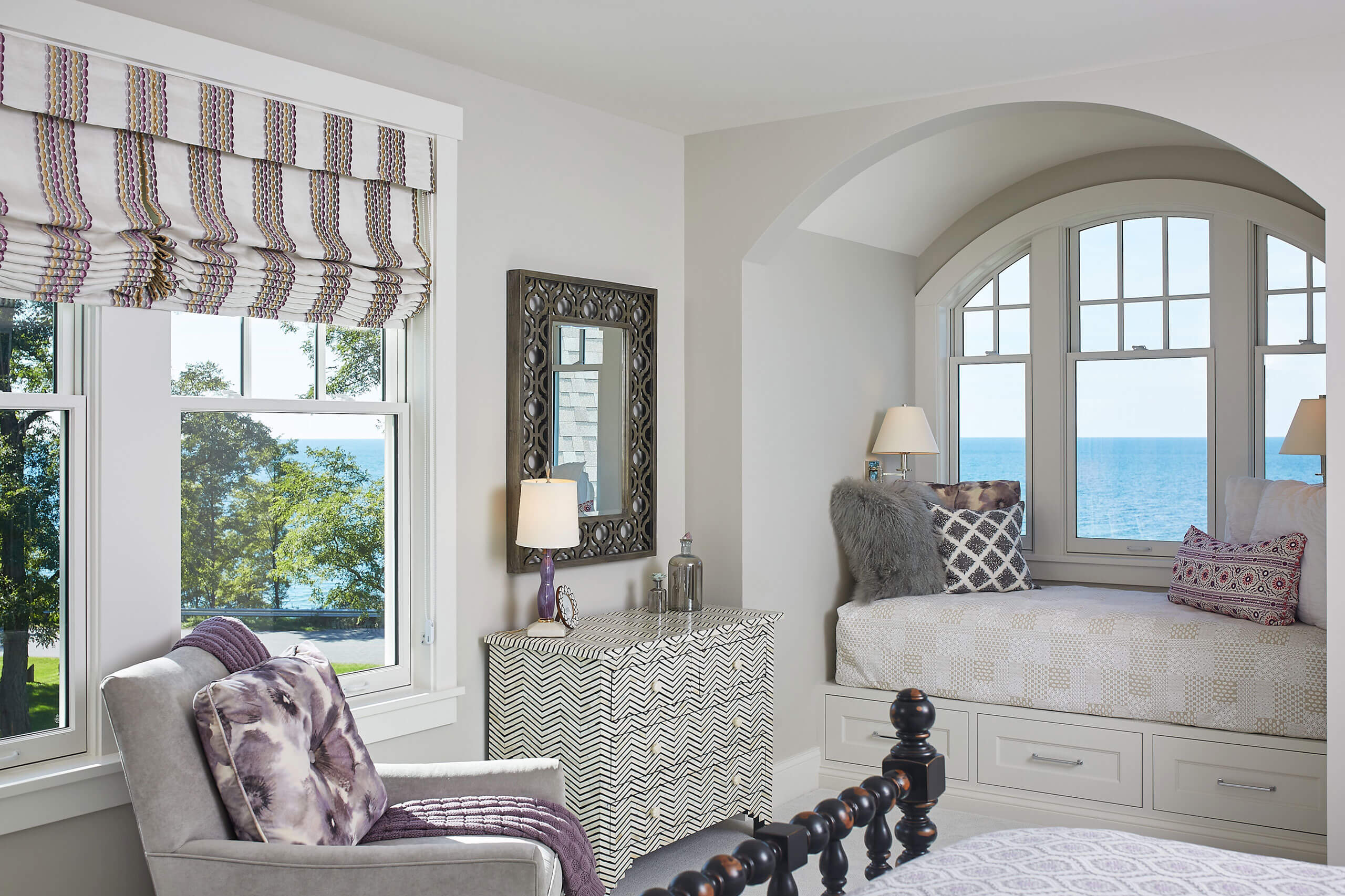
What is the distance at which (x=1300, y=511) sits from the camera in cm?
382

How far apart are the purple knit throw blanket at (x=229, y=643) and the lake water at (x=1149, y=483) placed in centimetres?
364

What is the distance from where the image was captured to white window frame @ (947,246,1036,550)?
5.07 meters

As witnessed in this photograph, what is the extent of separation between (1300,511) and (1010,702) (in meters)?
1.21

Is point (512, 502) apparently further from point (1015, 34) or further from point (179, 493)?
point (1015, 34)

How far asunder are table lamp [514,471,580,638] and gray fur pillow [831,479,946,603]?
1.45 meters

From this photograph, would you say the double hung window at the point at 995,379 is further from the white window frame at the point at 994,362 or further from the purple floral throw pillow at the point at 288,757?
the purple floral throw pillow at the point at 288,757

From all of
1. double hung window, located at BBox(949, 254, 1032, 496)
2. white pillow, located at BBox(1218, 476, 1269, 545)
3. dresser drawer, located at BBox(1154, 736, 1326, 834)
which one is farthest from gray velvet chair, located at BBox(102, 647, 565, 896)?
double hung window, located at BBox(949, 254, 1032, 496)

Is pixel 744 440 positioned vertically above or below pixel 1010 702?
above

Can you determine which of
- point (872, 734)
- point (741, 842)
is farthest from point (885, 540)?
point (741, 842)

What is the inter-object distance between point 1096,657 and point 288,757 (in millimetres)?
2745

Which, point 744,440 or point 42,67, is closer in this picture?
point 42,67

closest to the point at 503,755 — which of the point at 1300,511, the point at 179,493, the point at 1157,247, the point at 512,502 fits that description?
the point at 512,502

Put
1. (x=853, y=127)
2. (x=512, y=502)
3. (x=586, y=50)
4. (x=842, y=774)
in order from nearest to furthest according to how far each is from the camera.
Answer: (x=586, y=50), (x=512, y=502), (x=853, y=127), (x=842, y=774)

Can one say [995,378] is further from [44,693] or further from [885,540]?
[44,693]
